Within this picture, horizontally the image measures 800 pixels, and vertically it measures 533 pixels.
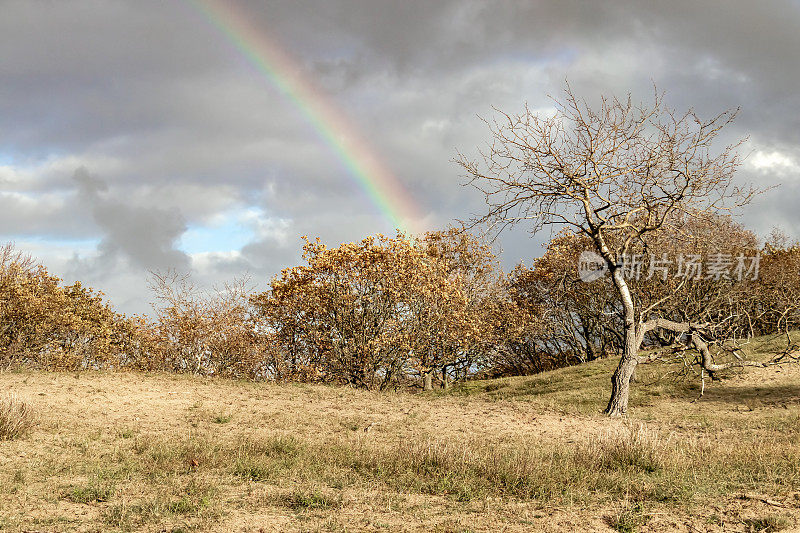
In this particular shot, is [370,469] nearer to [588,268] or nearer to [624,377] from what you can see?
[624,377]

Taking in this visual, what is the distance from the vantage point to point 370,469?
8.43 metres

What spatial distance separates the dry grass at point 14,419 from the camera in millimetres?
10211

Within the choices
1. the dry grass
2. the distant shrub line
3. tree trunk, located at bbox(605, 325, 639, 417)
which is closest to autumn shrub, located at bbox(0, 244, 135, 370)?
the distant shrub line

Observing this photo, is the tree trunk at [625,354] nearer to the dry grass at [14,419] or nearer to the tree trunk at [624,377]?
the tree trunk at [624,377]

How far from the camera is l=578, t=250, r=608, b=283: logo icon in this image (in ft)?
102

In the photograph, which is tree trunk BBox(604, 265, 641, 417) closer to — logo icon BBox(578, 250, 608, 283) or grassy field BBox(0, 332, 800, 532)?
grassy field BBox(0, 332, 800, 532)

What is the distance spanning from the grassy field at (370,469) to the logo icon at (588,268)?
16543 millimetres

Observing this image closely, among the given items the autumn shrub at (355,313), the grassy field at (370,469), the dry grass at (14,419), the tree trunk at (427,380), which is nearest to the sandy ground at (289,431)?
the grassy field at (370,469)

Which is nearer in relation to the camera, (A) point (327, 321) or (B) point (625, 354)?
(B) point (625, 354)

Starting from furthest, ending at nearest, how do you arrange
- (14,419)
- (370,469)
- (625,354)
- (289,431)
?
(625,354) → (289,431) → (14,419) → (370,469)

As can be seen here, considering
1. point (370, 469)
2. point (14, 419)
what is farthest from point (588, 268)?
point (14, 419)

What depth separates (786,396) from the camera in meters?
18.8

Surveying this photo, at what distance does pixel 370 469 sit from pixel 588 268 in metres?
25.7

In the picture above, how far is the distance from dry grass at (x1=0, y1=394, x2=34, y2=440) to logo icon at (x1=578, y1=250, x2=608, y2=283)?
84.0 feet
